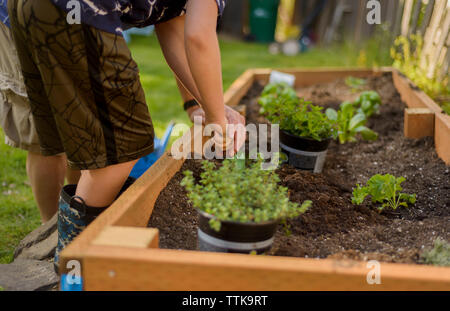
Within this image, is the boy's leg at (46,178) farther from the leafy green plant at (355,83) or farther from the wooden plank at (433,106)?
the leafy green plant at (355,83)

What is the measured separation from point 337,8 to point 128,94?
696cm

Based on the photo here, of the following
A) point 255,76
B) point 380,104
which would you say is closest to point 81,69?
point 380,104

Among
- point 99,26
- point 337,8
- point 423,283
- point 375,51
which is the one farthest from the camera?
point 337,8

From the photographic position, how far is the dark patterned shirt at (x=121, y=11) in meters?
1.40

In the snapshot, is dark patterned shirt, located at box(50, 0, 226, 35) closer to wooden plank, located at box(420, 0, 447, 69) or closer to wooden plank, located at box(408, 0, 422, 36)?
wooden plank, located at box(420, 0, 447, 69)

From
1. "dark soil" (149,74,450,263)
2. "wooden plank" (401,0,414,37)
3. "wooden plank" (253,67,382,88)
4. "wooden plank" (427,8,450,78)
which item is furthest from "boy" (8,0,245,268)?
"wooden plank" (401,0,414,37)

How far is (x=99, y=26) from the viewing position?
4.68 feet

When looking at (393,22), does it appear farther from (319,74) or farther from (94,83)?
(94,83)

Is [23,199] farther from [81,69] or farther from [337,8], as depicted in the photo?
[337,8]

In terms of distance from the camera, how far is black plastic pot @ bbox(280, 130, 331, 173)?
2203 millimetres

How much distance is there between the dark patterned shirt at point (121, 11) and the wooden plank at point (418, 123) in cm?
145

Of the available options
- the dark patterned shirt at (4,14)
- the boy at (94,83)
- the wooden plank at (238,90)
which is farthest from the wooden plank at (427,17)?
the dark patterned shirt at (4,14)
